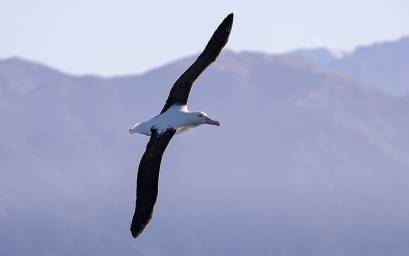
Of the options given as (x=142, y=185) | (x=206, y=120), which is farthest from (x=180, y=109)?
(x=142, y=185)

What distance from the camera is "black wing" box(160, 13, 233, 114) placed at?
28281 millimetres

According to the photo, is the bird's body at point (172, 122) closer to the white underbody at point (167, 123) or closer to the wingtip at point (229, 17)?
the white underbody at point (167, 123)

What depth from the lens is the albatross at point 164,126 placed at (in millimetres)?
25500

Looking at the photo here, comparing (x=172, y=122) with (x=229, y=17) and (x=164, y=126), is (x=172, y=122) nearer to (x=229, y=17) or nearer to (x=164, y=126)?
(x=164, y=126)

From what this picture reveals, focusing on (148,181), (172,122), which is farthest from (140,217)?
(172,122)

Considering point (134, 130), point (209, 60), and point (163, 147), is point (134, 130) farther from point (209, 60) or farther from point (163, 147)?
point (209, 60)

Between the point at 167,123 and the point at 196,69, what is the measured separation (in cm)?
219

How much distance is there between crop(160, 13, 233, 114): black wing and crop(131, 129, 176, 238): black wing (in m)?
1.89

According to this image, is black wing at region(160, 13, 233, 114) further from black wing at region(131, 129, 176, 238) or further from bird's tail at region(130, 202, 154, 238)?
bird's tail at region(130, 202, 154, 238)

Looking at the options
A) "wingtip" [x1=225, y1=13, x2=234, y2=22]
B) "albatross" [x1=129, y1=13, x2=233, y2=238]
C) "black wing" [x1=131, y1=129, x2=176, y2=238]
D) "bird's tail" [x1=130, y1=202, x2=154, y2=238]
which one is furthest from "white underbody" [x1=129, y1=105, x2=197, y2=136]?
"wingtip" [x1=225, y1=13, x2=234, y2=22]

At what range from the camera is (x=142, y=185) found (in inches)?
1017

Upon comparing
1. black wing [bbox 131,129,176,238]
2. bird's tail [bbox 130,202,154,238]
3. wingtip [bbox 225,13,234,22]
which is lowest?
bird's tail [bbox 130,202,154,238]

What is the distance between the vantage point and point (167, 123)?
1059 inches

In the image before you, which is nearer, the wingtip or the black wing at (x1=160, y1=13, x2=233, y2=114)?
the black wing at (x1=160, y1=13, x2=233, y2=114)
